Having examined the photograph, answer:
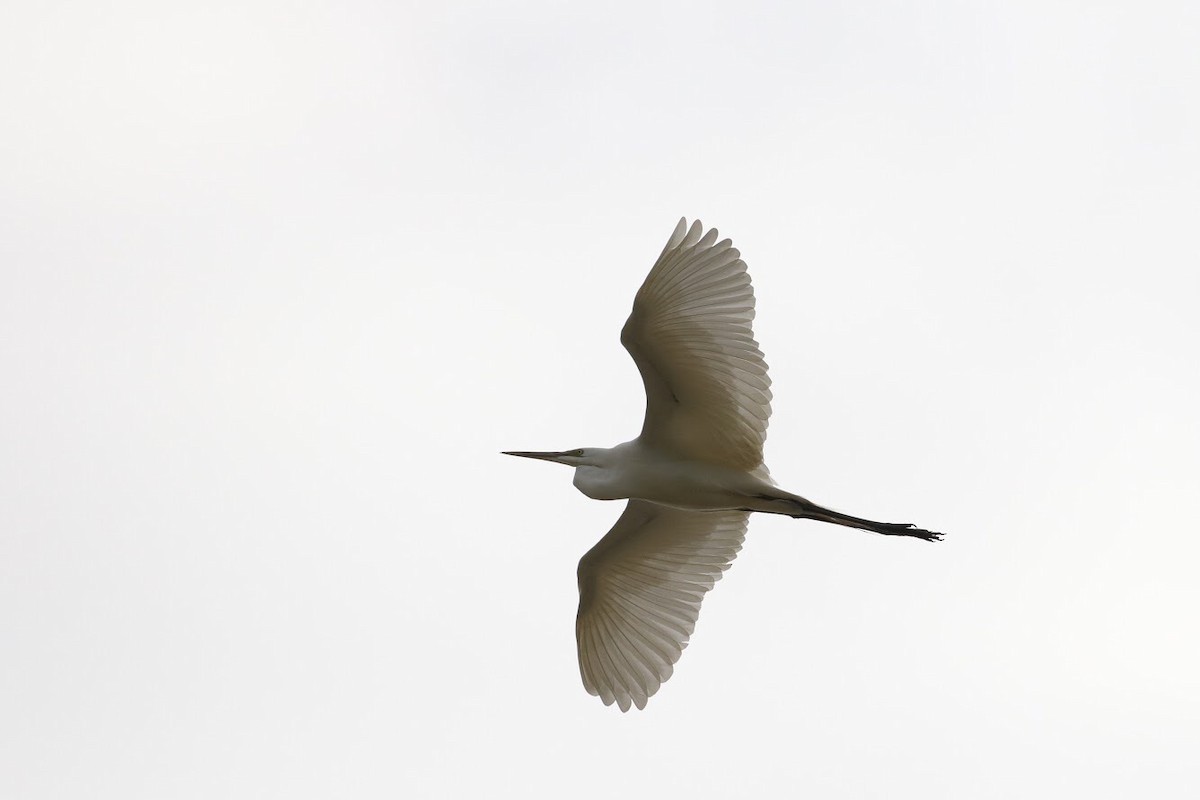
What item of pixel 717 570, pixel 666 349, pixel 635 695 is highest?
pixel 666 349

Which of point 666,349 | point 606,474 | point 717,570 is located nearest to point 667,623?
point 717,570

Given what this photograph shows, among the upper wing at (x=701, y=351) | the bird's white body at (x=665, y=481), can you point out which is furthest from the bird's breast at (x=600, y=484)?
the upper wing at (x=701, y=351)

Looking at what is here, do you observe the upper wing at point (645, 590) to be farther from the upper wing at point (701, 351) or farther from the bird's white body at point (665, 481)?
the upper wing at point (701, 351)

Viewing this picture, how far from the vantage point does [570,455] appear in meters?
12.1

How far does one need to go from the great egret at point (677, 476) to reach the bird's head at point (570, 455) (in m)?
0.01

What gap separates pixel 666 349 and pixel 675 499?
4.04 feet

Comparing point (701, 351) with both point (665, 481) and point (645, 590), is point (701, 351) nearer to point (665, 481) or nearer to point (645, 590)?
point (665, 481)

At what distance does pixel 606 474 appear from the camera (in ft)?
38.5

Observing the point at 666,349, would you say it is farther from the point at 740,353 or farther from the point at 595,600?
the point at 595,600

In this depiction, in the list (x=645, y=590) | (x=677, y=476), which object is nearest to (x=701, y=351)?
(x=677, y=476)

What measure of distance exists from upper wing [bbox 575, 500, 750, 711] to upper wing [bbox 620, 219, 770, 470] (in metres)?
1.00

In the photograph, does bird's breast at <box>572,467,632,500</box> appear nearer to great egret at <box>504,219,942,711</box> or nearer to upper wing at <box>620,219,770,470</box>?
great egret at <box>504,219,942,711</box>

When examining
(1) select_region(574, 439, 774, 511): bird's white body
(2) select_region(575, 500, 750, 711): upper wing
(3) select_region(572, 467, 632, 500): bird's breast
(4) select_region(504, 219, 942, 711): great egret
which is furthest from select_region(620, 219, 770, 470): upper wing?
(2) select_region(575, 500, 750, 711): upper wing

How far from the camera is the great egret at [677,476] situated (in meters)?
10.8
